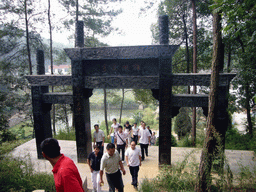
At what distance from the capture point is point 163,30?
5617 mm

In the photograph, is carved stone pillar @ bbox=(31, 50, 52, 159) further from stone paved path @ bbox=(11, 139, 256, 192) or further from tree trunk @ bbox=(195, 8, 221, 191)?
tree trunk @ bbox=(195, 8, 221, 191)

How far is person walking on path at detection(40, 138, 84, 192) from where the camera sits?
187 centimetres

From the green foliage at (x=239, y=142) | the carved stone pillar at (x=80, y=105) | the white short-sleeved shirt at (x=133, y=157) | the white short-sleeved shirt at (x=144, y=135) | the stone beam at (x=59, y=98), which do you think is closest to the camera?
the white short-sleeved shirt at (x=133, y=157)

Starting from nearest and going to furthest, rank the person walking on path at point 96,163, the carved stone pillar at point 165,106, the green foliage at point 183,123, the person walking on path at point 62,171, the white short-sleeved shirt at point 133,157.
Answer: the person walking on path at point 62,171 → the person walking on path at point 96,163 → the white short-sleeved shirt at point 133,157 → the carved stone pillar at point 165,106 → the green foliage at point 183,123

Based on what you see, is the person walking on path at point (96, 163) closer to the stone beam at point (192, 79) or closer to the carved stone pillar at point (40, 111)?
the stone beam at point (192, 79)

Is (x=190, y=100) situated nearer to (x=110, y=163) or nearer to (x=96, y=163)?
(x=110, y=163)

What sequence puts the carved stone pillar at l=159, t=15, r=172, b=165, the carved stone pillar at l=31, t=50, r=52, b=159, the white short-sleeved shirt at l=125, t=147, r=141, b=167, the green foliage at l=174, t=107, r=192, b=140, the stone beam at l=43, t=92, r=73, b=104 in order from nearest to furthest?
the white short-sleeved shirt at l=125, t=147, r=141, b=167
the carved stone pillar at l=159, t=15, r=172, b=165
the stone beam at l=43, t=92, r=73, b=104
the carved stone pillar at l=31, t=50, r=52, b=159
the green foliage at l=174, t=107, r=192, b=140

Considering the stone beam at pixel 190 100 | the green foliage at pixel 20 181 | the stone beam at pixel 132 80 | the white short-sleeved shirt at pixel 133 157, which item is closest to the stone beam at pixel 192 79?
the stone beam at pixel 132 80

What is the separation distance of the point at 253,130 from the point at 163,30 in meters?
7.23

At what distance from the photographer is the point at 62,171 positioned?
6.27ft

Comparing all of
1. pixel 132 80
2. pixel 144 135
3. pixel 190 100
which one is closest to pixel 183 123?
pixel 144 135

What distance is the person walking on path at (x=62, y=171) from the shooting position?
6.13 feet

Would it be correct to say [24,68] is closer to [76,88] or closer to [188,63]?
[76,88]

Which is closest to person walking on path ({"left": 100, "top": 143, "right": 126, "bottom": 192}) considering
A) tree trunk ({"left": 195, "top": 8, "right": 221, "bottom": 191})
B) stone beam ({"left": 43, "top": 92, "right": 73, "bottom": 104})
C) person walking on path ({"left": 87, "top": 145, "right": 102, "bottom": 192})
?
person walking on path ({"left": 87, "top": 145, "right": 102, "bottom": 192})
